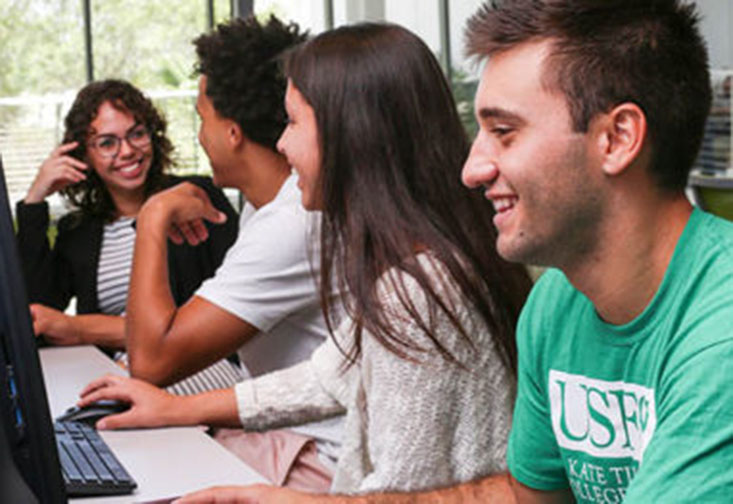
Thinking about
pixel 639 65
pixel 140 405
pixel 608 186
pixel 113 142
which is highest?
pixel 639 65

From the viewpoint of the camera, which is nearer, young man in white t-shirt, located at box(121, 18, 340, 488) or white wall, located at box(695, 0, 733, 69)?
young man in white t-shirt, located at box(121, 18, 340, 488)

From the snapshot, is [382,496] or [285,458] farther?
[285,458]

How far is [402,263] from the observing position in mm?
1533

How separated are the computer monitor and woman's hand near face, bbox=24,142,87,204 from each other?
7.18 ft

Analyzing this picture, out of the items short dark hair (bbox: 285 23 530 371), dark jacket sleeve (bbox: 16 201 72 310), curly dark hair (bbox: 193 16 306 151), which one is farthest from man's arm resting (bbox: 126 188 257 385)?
dark jacket sleeve (bbox: 16 201 72 310)

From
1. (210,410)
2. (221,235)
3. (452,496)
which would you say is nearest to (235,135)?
(210,410)

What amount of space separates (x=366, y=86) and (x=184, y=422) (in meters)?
0.63

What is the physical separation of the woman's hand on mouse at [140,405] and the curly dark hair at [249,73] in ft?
2.06

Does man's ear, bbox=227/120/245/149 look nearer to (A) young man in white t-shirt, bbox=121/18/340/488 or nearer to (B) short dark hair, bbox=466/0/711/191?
(A) young man in white t-shirt, bbox=121/18/340/488

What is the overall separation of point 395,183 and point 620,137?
22.2 inches

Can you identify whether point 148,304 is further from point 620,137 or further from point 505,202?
point 620,137

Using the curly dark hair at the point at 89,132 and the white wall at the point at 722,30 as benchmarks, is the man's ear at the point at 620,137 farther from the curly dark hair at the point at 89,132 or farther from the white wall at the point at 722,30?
the white wall at the point at 722,30

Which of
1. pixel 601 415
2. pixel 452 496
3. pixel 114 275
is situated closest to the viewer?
pixel 601 415

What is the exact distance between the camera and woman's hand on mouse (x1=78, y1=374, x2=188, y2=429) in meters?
1.84
